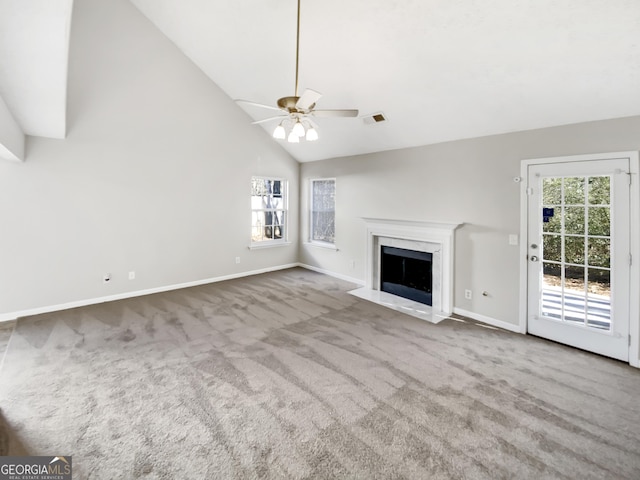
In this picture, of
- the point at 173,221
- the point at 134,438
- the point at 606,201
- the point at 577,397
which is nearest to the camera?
the point at 134,438

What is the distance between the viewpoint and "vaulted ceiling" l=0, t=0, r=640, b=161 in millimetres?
2373

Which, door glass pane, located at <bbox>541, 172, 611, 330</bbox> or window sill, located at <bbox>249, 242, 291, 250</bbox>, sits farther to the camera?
window sill, located at <bbox>249, 242, 291, 250</bbox>

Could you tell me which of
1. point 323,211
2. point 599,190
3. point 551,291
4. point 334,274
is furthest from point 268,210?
point 599,190

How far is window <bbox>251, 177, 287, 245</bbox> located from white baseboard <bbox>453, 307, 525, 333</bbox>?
13.3 feet

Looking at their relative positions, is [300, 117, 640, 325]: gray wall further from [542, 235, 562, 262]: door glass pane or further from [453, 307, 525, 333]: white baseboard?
[542, 235, 562, 262]: door glass pane

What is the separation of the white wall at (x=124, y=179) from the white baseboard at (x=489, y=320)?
425cm

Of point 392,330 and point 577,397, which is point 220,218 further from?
point 577,397

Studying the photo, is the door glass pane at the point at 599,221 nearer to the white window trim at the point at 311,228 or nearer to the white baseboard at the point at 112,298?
the white window trim at the point at 311,228

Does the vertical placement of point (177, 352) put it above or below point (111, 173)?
below

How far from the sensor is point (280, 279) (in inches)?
241

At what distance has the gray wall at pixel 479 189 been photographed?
3.30 meters

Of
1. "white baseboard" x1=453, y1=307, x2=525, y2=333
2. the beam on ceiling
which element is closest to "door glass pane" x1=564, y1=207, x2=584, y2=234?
"white baseboard" x1=453, y1=307, x2=525, y2=333

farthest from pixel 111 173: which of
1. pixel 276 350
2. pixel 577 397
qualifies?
pixel 577 397

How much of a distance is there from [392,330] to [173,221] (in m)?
4.06
